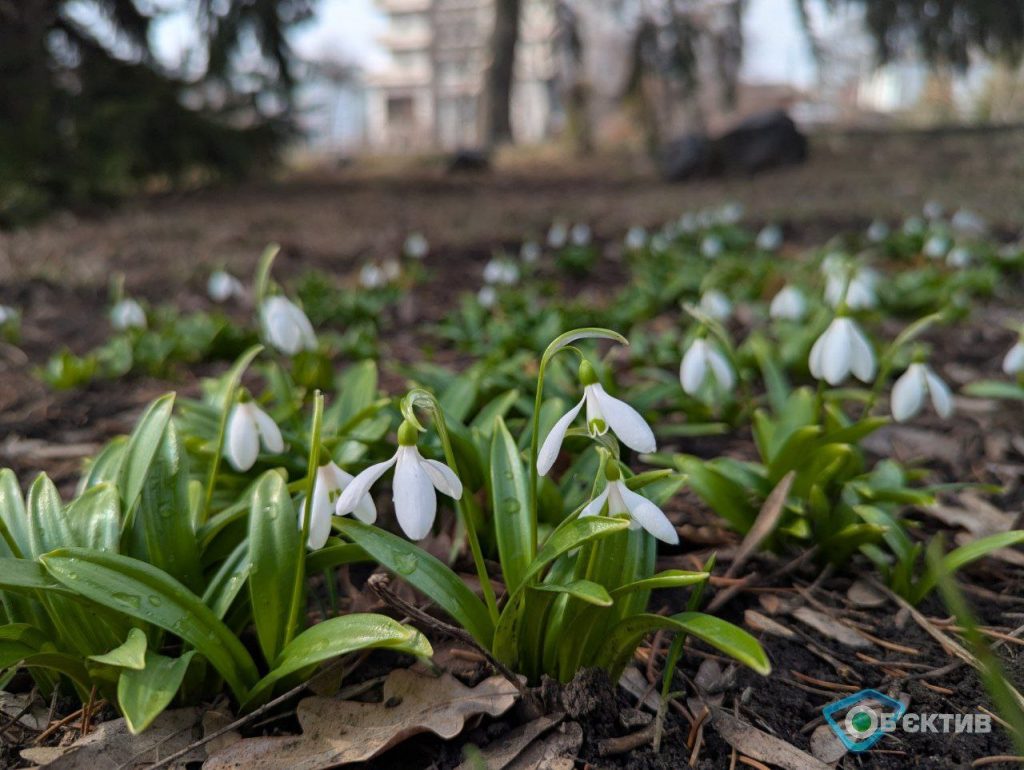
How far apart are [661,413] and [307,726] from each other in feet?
4.72

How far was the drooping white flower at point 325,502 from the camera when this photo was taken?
122cm

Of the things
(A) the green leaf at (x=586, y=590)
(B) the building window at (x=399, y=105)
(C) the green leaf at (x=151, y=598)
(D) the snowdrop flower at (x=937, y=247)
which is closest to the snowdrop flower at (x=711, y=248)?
(D) the snowdrop flower at (x=937, y=247)

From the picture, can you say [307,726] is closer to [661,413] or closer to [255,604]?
[255,604]

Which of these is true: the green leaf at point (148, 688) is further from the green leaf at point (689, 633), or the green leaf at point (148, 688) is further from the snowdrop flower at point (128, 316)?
the snowdrop flower at point (128, 316)

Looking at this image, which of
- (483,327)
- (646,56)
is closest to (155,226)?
(483,327)

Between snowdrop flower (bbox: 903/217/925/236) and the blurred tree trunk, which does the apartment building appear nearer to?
the blurred tree trunk

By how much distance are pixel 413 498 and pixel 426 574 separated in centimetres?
22

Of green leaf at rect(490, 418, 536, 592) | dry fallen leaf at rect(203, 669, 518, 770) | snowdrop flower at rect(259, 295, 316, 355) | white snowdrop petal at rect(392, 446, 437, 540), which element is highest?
snowdrop flower at rect(259, 295, 316, 355)

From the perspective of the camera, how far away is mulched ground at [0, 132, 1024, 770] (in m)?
1.27

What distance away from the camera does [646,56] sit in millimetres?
8484

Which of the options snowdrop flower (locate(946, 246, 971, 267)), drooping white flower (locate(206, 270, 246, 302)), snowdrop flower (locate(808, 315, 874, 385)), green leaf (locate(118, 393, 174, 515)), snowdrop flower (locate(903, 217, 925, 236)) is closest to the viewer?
green leaf (locate(118, 393, 174, 515))

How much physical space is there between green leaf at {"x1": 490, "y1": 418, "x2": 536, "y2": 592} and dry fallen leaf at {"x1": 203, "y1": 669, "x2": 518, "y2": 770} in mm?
176

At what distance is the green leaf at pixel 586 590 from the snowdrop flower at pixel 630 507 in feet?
0.31

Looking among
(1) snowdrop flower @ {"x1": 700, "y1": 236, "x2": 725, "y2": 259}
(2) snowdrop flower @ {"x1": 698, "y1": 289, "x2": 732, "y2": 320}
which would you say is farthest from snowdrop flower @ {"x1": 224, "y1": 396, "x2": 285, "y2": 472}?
(1) snowdrop flower @ {"x1": 700, "y1": 236, "x2": 725, "y2": 259}
